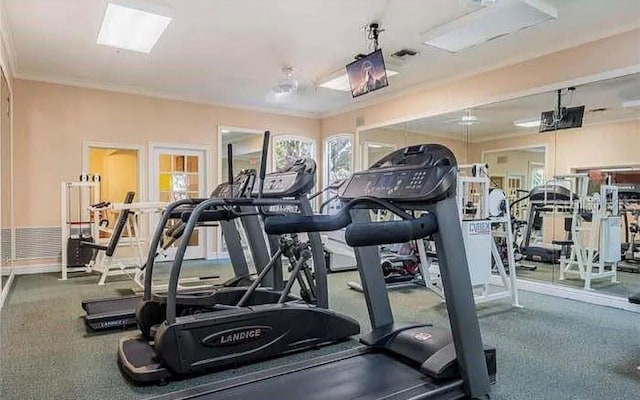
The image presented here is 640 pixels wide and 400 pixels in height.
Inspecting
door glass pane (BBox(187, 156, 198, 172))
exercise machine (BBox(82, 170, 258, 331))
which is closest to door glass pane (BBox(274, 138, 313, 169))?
door glass pane (BBox(187, 156, 198, 172))

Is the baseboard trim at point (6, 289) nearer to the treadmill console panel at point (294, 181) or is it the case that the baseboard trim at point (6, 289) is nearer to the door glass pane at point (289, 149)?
the treadmill console panel at point (294, 181)

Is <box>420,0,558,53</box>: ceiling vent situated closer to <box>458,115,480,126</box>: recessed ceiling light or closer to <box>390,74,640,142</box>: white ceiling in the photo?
<box>390,74,640,142</box>: white ceiling

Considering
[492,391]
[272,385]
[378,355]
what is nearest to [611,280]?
[492,391]

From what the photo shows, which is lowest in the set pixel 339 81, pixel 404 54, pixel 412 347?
pixel 412 347

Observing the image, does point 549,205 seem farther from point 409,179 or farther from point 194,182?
point 194,182

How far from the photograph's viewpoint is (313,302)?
3.75 meters

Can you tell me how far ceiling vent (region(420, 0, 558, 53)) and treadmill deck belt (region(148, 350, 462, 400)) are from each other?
9.75 ft

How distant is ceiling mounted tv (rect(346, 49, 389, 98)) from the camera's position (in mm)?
4562

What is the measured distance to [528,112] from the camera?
5641 millimetres

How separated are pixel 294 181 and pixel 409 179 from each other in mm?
1399

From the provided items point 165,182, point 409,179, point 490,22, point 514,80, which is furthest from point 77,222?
point 514,80

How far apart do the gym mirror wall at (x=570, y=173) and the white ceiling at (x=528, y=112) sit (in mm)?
10

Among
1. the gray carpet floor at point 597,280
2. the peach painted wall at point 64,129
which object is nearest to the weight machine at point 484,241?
the gray carpet floor at point 597,280

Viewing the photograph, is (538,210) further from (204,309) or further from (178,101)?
(178,101)
